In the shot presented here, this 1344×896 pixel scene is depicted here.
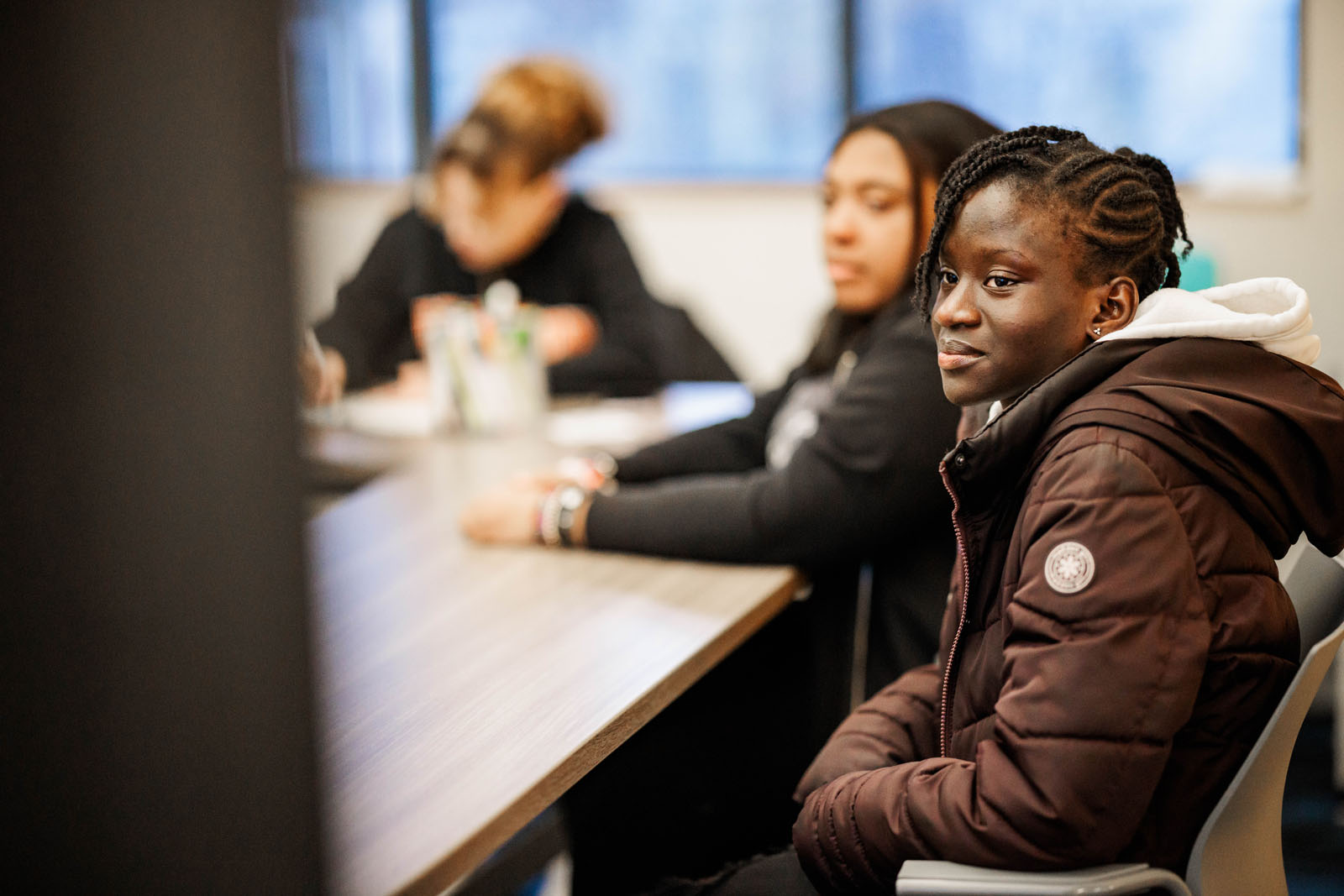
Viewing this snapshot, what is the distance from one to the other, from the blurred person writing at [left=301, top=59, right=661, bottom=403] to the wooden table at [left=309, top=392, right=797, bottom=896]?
3.14ft

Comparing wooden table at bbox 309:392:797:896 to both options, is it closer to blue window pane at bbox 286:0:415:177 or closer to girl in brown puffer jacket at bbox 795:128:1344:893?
girl in brown puffer jacket at bbox 795:128:1344:893

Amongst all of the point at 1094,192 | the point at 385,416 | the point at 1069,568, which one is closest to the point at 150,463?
the point at 1069,568

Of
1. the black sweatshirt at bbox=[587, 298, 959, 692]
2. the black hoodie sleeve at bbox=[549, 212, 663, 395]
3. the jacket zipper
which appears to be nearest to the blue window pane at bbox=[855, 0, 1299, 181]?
the black hoodie sleeve at bbox=[549, 212, 663, 395]

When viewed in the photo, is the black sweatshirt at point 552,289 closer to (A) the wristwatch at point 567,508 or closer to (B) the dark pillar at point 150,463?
(A) the wristwatch at point 567,508

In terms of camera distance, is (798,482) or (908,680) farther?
(798,482)

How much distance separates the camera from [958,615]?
0.95 m

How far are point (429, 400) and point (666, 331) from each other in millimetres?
707

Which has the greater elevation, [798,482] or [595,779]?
[798,482]

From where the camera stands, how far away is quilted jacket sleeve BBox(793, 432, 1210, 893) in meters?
0.74

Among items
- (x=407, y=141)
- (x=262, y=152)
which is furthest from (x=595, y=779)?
(x=407, y=141)

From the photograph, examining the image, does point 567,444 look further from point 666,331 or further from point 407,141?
point 407,141

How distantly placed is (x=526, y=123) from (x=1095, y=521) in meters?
2.30

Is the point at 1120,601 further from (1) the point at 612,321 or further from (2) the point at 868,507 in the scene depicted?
(1) the point at 612,321

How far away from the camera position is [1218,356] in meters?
0.81
